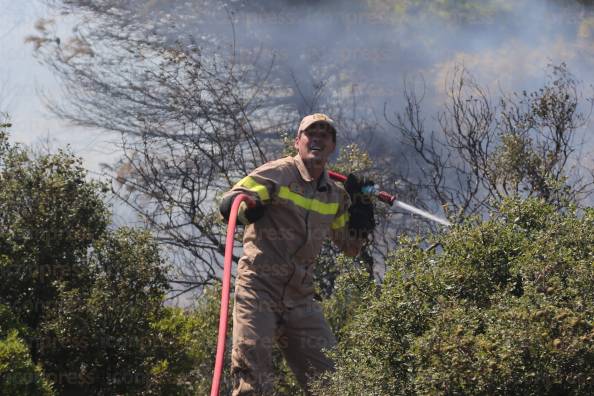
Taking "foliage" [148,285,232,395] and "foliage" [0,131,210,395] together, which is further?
"foliage" [148,285,232,395]

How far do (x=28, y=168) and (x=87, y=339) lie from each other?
1.26m

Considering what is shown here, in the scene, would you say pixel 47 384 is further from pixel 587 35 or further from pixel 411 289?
pixel 587 35

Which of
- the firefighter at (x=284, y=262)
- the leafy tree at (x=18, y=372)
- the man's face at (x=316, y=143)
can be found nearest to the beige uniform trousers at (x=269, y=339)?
the firefighter at (x=284, y=262)

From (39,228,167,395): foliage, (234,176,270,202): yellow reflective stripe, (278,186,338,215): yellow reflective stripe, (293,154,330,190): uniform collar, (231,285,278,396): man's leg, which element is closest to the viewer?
(231,285,278,396): man's leg

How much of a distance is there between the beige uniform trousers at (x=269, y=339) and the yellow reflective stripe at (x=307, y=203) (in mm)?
547

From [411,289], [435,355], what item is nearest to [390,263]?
[411,289]

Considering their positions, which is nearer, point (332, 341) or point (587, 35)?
point (332, 341)

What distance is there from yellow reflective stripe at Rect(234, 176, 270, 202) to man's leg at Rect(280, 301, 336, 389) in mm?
673

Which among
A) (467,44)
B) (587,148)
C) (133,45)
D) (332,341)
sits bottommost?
(332,341)

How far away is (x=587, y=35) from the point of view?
572 inches

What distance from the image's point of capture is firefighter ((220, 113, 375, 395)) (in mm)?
5105

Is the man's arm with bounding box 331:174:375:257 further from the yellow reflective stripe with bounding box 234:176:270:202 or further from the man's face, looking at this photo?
the yellow reflective stripe with bounding box 234:176:270:202

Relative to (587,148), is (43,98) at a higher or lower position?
higher

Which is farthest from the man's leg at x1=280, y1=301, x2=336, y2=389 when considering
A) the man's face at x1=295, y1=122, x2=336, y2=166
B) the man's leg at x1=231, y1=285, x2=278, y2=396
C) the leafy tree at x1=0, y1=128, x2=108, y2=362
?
the leafy tree at x1=0, y1=128, x2=108, y2=362
